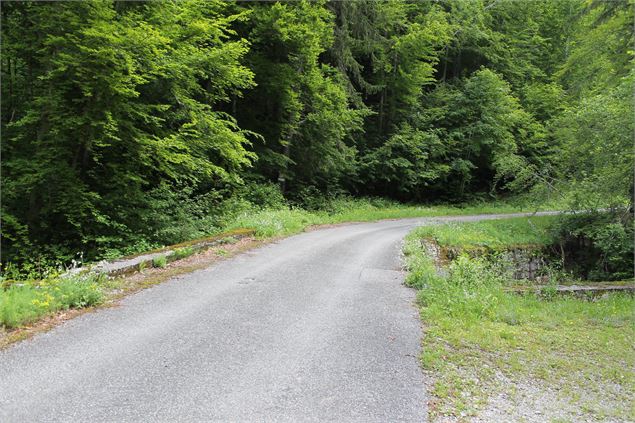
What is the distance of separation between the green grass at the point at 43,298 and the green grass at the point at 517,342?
493 centimetres

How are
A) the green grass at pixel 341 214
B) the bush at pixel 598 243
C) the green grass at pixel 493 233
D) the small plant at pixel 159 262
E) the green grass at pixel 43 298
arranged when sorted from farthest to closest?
1. the green grass at pixel 493 233
2. the green grass at pixel 341 214
3. the bush at pixel 598 243
4. the small plant at pixel 159 262
5. the green grass at pixel 43 298

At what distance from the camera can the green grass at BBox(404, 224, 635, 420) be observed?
4453mm

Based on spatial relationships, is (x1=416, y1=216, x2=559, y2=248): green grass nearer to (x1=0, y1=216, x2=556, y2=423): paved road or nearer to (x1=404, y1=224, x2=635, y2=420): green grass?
(x1=404, y1=224, x2=635, y2=420): green grass

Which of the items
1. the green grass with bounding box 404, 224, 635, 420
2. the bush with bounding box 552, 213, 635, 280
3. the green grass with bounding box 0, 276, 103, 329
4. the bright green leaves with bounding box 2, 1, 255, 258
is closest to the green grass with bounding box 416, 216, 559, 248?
the bush with bounding box 552, 213, 635, 280

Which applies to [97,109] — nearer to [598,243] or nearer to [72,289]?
[72,289]

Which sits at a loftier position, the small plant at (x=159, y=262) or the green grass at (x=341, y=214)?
the small plant at (x=159, y=262)

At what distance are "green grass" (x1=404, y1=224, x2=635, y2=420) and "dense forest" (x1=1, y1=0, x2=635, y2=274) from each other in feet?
23.6

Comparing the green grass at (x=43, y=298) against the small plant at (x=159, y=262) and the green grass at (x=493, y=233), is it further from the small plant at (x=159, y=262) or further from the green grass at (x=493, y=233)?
the green grass at (x=493, y=233)

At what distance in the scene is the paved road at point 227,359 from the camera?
369cm

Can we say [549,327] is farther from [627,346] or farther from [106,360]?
[106,360]

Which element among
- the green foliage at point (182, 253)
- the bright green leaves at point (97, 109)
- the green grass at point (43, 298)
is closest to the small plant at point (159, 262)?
the green foliage at point (182, 253)

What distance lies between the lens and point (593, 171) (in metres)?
15.5

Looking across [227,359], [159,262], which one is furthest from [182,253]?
[227,359]

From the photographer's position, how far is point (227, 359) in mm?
4703
